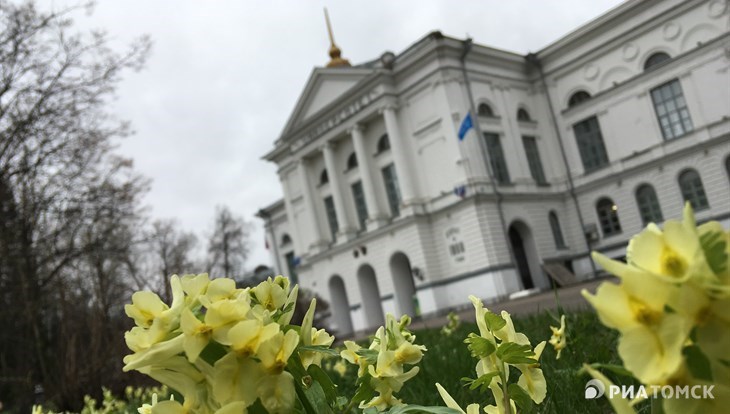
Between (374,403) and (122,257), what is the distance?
16.2 meters

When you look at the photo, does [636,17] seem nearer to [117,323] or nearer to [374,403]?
[117,323]

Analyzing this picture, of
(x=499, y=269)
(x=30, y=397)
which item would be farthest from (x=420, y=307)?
(x=30, y=397)

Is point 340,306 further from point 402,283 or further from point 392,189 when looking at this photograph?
point 392,189

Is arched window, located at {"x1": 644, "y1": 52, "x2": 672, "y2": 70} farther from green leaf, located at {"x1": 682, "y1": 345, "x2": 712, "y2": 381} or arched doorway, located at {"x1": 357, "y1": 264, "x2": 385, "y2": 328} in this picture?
green leaf, located at {"x1": 682, "y1": 345, "x2": 712, "y2": 381}

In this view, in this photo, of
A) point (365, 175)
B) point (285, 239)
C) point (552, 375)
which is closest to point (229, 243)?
point (285, 239)

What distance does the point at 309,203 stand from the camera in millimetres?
36031

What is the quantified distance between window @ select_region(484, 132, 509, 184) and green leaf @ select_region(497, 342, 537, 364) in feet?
93.4

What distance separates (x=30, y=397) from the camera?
9.34m

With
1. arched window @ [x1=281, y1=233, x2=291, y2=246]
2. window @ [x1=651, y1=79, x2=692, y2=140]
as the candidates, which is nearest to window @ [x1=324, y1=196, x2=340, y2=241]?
arched window @ [x1=281, y1=233, x2=291, y2=246]

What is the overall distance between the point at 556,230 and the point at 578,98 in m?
6.99

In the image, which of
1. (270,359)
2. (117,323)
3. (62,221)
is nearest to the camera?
(270,359)

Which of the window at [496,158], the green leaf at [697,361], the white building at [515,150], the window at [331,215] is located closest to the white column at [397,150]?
the white building at [515,150]

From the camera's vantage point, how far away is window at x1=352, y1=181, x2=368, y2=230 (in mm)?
33719

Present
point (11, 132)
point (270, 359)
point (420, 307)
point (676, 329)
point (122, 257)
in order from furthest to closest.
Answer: point (420, 307)
point (122, 257)
point (11, 132)
point (270, 359)
point (676, 329)
